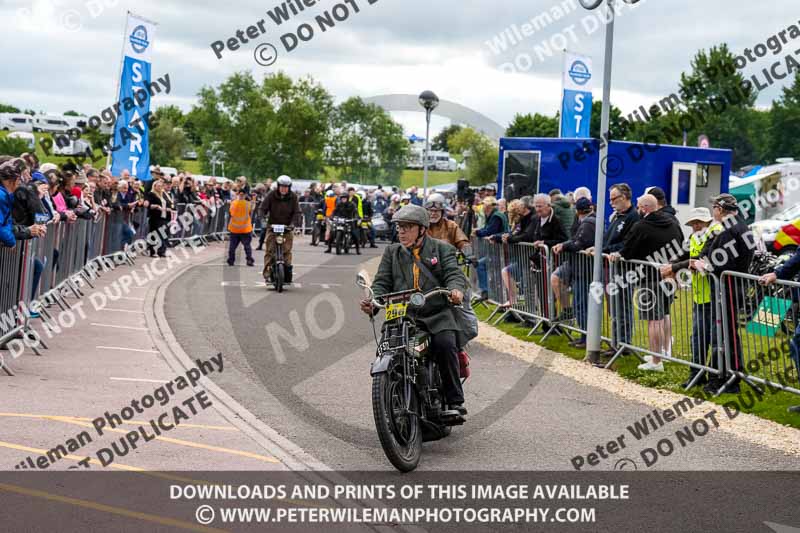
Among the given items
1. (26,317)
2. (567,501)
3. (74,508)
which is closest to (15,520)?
(74,508)

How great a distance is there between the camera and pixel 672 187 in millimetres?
25562

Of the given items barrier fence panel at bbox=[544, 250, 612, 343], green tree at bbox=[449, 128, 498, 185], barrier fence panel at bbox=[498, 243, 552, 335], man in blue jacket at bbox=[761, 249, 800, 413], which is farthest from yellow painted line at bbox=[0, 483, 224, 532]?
green tree at bbox=[449, 128, 498, 185]

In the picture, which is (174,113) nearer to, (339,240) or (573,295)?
(339,240)

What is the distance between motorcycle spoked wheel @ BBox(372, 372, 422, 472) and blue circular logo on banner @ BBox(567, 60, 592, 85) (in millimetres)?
20602

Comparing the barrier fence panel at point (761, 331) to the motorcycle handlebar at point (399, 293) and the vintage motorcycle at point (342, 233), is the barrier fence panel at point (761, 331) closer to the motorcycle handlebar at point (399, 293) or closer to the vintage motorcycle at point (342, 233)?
the motorcycle handlebar at point (399, 293)

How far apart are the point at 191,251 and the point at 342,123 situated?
205ft

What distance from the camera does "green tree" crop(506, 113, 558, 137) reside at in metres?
112

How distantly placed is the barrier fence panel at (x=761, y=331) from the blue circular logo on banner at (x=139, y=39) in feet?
53.8

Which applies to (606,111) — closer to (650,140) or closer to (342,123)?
(650,140)

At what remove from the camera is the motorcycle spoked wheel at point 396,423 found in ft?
22.2

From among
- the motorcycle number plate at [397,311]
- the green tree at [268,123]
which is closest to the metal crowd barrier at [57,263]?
the motorcycle number plate at [397,311]

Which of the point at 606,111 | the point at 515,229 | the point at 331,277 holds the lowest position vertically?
the point at 331,277

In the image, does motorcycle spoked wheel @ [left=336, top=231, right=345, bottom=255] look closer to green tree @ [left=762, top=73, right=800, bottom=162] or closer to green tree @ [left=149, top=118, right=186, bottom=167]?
green tree @ [left=762, top=73, right=800, bottom=162]

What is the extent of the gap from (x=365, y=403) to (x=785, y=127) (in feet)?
342
